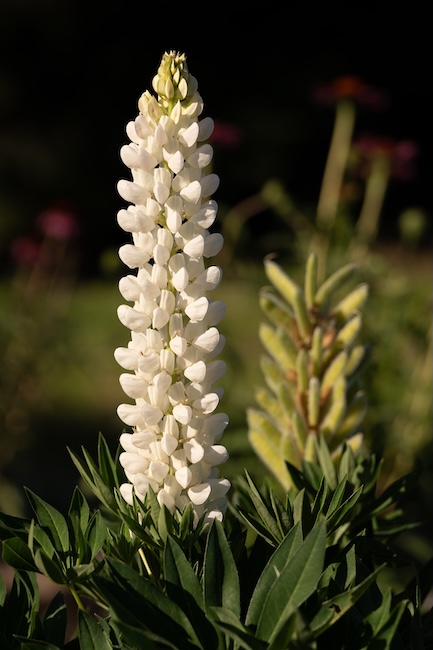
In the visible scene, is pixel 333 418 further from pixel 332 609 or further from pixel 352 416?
pixel 332 609

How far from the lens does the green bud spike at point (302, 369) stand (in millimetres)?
1122

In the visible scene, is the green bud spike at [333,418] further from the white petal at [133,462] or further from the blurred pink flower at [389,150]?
the blurred pink flower at [389,150]

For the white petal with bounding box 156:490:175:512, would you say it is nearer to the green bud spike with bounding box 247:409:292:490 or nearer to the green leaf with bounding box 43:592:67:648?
the green leaf with bounding box 43:592:67:648

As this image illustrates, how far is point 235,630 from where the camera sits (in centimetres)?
65

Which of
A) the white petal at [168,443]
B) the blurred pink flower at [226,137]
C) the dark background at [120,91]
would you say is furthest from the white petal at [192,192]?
the dark background at [120,91]

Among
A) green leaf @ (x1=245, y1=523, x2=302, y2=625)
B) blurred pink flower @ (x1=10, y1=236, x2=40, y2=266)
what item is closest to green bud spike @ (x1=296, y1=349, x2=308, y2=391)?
green leaf @ (x1=245, y1=523, x2=302, y2=625)

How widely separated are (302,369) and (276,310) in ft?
0.34

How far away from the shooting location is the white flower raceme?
0.82m

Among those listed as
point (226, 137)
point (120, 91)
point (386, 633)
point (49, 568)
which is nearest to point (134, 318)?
point (49, 568)

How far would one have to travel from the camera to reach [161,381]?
0.82 meters

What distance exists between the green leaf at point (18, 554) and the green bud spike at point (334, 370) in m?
0.49

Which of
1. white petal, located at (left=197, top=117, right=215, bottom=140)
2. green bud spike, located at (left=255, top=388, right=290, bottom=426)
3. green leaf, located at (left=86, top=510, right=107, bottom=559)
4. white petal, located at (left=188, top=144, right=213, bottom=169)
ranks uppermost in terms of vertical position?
white petal, located at (left=197, top=117, right=215, bottom=140)

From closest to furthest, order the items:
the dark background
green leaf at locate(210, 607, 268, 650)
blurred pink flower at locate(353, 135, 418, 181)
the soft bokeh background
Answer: green leaf at locate(210, 607, 268, 650), blurred pink flower at locate(353, 135, 418, 181), the soft bokeh background, the dark background

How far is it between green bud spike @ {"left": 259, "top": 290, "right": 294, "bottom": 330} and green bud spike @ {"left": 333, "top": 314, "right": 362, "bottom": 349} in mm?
77
